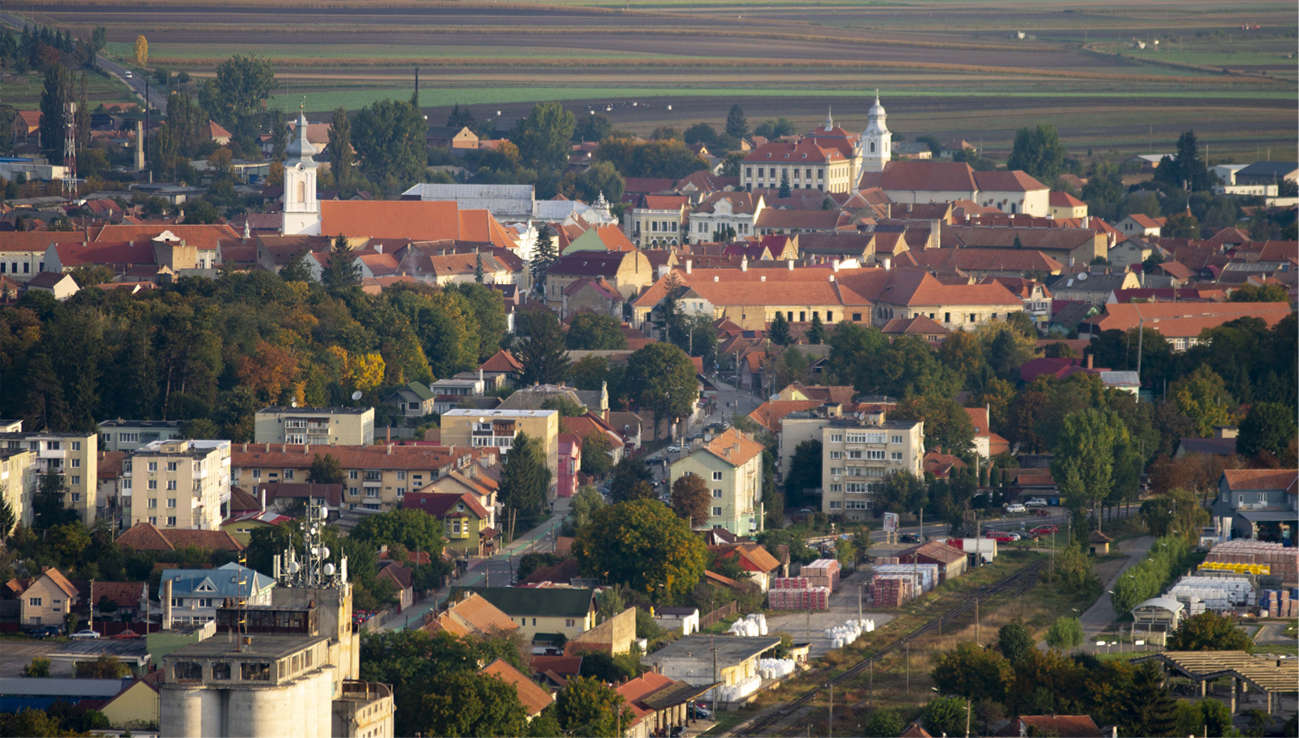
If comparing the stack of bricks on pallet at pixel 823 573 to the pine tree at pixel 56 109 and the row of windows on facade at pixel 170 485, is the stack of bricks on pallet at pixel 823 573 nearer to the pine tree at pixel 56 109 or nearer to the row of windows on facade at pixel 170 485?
the row of windows on facade at pixel 170 485

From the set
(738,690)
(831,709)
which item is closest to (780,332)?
(738,690)

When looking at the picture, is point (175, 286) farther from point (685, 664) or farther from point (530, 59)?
point (530, 59)

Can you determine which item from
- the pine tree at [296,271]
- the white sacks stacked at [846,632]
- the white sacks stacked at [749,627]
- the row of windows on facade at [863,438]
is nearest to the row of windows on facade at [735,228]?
the pine tree at [296,271]

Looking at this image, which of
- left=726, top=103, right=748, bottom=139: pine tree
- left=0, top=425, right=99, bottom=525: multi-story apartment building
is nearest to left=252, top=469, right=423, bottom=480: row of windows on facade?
left=0, top=425, right=99, bottom=525: multi-story apartment building

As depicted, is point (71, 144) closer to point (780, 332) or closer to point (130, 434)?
point (780, 332)

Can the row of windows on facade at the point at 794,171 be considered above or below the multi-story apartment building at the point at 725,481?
above

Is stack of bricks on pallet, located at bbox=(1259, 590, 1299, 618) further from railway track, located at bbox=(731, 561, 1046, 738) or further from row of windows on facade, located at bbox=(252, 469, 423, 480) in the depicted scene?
row of windows on facade, located at bbox=(252, 469, 423, 480)
